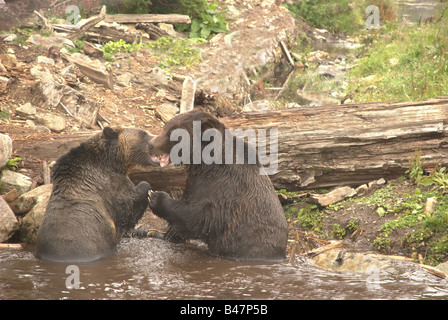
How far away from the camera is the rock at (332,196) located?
855cm

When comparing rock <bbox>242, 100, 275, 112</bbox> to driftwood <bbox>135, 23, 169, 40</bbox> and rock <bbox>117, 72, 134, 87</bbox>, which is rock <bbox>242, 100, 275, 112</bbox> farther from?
driftwood <bbox>135, 23, 169, 40</bbox>

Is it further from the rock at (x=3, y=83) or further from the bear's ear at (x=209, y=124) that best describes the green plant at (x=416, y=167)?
the rock at (x=3, y=83)

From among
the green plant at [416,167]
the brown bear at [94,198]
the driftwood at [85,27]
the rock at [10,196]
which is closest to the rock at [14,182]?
the rock at [10,196]

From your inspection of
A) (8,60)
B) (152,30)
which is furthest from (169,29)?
(8,60)

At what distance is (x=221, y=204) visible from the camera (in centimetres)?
703

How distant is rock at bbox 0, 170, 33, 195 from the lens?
830 cm

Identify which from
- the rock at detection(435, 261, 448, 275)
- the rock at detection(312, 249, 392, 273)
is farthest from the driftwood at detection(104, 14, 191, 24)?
the rock at detection(435, 261, 448, 275)

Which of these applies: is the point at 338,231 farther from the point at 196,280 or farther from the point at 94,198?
the point at 94,198

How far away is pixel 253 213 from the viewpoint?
22.9 feet

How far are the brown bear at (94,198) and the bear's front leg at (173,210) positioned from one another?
0.39 meters

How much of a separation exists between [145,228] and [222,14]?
12.1 m

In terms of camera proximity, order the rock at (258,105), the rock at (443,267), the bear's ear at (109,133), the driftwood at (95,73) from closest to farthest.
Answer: the rock at (443,267)
the bear's ear at (109,133)
the driftwood at (95,73)
the rock at (258,105)

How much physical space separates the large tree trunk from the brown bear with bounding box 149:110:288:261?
1.17 m
